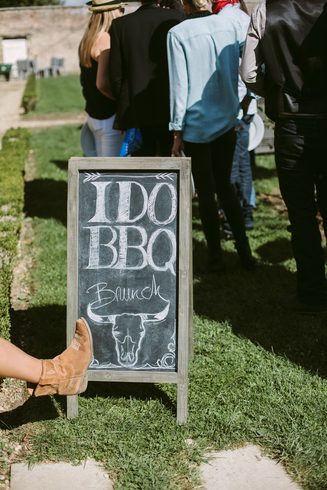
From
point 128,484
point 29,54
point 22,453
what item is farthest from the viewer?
point 29,54

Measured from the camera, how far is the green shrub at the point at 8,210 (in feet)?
9.63

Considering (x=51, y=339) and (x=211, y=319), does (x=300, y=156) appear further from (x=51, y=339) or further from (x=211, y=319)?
(x=51, y=339)

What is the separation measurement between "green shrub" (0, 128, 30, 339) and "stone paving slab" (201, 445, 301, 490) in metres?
1.30

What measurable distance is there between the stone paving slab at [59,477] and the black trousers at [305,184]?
1.81 meters

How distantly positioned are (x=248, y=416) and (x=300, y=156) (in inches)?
62.5

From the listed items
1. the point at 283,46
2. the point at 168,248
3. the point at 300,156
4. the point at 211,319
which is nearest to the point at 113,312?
the point at 168,248

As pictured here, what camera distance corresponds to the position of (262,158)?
807 cm

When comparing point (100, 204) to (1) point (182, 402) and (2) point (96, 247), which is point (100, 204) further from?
(1) point (182, 402)

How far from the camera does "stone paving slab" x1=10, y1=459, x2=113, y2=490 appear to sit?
79.4 inches

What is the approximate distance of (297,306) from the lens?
10.7 feet

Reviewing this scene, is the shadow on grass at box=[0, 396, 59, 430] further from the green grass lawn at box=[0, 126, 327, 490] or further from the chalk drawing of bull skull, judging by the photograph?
the chalk drawing of bull skull

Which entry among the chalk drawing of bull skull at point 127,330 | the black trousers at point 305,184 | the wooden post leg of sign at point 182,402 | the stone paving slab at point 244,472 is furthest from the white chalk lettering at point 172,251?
the black trousers at point 305,184

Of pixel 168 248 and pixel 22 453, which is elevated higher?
pixel 168 248

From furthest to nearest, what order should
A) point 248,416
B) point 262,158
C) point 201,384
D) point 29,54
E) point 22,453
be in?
point 29,54 → point 262,158 → point 201,384 → point 248,416 → point 22,453
